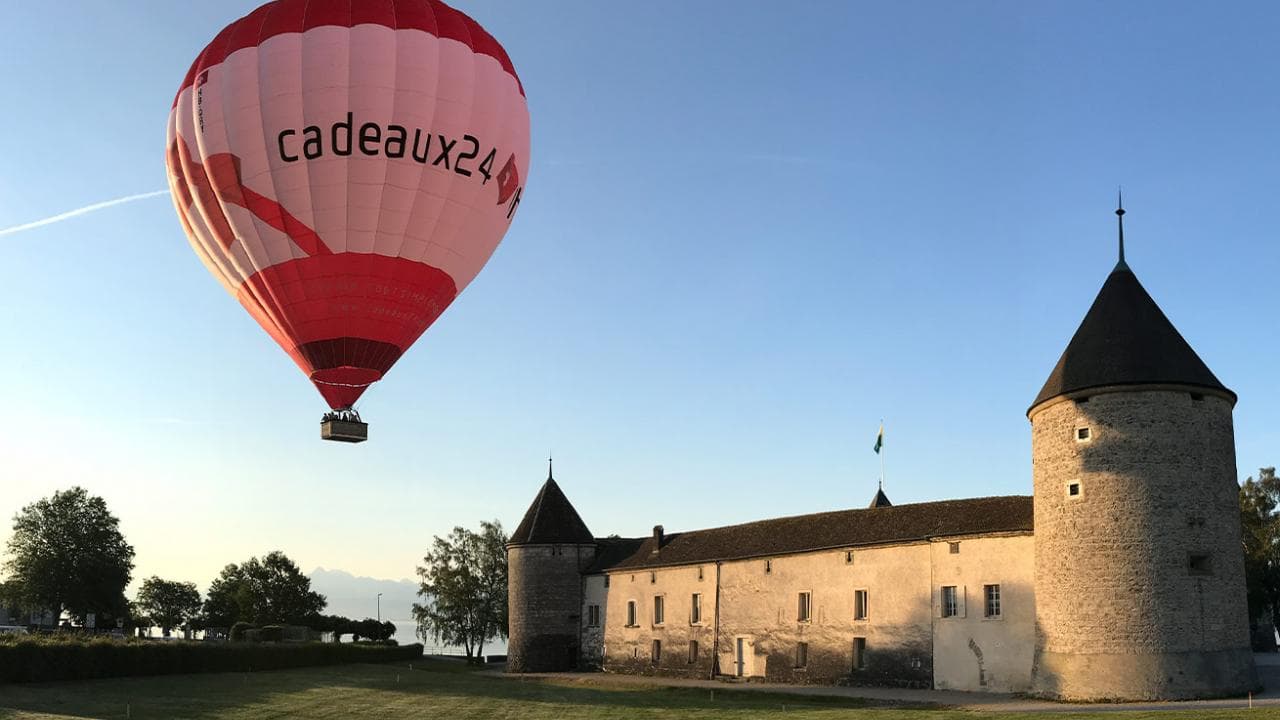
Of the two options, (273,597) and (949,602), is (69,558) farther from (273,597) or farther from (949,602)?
(949,602)

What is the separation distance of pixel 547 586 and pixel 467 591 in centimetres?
1561

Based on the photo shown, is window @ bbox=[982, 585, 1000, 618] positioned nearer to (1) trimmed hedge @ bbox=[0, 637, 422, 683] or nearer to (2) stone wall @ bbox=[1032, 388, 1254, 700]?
(2) stone wall @ bbox=[1032, 388, 1254, 700]

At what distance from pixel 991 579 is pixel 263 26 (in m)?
25.9

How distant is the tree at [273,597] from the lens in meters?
75.4

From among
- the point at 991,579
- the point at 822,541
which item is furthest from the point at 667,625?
the point at 991,579

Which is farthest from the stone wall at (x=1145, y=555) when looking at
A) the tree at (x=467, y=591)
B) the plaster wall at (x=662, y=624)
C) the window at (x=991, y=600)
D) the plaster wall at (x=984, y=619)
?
the tree at (x=467, y=591)

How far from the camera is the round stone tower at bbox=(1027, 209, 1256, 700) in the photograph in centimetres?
2814

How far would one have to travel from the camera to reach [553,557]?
54.4 metres

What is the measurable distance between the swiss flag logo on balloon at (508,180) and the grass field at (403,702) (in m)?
13.4

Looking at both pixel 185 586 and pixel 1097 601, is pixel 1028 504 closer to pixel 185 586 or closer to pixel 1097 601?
pixel 1097 601

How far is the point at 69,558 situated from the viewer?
66312 millimetres

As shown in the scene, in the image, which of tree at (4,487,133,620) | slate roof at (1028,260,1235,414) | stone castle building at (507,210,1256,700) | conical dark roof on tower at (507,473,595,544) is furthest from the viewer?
tree at (4,487,133,620)

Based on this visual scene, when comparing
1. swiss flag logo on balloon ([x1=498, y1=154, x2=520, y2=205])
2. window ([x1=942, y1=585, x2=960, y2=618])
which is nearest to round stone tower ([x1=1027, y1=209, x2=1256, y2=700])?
window ([x1=942, y1=585, x2=960, y2=618])

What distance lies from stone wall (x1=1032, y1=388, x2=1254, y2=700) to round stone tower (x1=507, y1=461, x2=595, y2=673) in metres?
27.5
